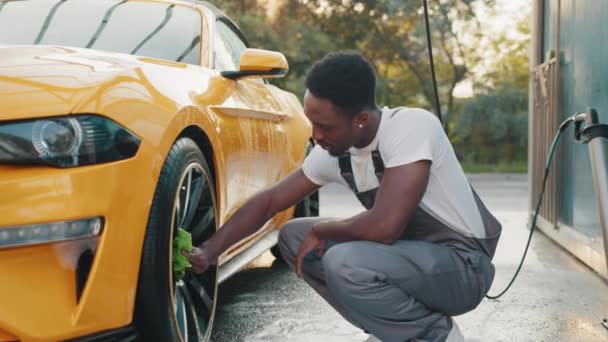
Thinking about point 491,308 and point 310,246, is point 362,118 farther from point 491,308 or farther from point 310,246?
point 491,308

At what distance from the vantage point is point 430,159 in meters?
3.13

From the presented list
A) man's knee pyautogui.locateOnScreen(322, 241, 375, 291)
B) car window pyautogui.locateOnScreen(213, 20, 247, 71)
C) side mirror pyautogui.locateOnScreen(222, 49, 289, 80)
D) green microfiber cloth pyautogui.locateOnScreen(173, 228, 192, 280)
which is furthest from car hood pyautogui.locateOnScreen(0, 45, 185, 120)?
car window pyautogui.locateOnScreen(213, 20, 247, 71)

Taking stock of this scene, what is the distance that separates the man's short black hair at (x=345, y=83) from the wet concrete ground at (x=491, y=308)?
1.19 metres

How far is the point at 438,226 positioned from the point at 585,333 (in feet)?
3.99

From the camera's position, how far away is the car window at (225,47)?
4.55 meters

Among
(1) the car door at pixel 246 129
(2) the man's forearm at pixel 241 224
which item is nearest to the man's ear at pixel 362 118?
(2) the man's forearm at pixel 241 224

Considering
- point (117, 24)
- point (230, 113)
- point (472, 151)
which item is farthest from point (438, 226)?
point (472, 151)

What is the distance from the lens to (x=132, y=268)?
270 centimetres

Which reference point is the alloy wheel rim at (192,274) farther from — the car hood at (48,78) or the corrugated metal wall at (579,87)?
the corrugated metal wall at (579,87)

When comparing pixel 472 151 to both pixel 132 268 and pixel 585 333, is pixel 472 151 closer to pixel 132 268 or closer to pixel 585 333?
pixel 585 333

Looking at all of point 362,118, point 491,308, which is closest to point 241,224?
point 362,118

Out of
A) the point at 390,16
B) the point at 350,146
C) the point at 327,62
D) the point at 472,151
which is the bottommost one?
the point at 472,151

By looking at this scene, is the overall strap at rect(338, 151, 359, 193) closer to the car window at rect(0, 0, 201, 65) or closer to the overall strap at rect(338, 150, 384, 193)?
the overall strap at rect(338, 150, 384, 193)

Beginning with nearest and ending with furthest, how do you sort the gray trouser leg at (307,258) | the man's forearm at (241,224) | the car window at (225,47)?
the man's forearm at (241,224) < the gray trouser leg at (307,258) < the car window at (225,47)
